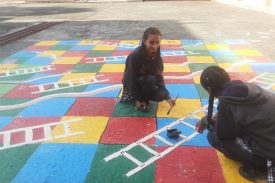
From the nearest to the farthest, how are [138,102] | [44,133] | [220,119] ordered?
[220,119], [44,133], [138,102]

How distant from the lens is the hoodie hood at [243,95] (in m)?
2.65

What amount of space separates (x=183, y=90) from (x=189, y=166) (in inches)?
Result: 90.4

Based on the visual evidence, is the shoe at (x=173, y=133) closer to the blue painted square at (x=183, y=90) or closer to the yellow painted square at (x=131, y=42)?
the blue painted square at (x=183, y=90)

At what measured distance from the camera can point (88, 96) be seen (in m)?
5.30

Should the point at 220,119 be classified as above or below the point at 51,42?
above

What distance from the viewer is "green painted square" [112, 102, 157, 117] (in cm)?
454

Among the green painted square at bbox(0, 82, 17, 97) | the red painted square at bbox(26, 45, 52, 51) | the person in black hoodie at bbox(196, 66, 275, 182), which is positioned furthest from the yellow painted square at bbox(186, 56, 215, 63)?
the person in black hoodie at bbox(196, 66, 275, 182)

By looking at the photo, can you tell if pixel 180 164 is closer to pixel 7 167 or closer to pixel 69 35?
pixel 7 167

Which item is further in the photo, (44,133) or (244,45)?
(244,45)

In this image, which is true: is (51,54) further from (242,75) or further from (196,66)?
(242,75)

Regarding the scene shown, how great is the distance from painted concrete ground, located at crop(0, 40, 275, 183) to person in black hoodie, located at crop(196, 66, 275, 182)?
0.92 ft

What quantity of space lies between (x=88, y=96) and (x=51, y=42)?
496 cm

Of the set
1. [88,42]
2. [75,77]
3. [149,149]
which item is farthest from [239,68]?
[88,42]

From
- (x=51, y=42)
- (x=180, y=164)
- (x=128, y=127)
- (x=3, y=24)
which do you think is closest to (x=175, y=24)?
(x=51, y=42)
